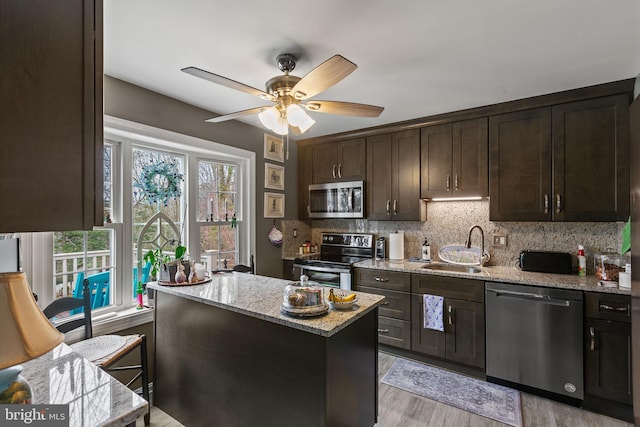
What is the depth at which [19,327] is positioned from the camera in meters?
0.67

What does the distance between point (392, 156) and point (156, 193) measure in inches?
96.9

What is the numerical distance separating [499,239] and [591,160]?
3.34ft

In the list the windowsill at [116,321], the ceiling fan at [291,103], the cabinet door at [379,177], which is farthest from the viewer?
the cabinet door at [379,177]

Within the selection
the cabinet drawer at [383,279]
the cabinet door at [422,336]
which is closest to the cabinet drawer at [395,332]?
the cabinet door at [422,336]

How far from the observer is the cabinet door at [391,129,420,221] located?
3340mm

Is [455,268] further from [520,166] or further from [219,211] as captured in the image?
[219,211]

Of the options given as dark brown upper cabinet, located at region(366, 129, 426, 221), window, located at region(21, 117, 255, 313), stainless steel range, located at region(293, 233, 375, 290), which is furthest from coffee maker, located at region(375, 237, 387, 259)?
window, located at region(21, 117, 255, 313)

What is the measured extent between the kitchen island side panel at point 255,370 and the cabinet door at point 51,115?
4.03 ft

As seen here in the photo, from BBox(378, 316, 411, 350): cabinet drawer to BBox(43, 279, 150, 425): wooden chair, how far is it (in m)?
2.15

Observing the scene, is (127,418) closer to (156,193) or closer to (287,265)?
(156,193)

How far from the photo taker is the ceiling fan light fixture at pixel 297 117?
1.82 metres

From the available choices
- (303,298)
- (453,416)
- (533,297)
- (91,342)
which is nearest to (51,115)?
(303,298)

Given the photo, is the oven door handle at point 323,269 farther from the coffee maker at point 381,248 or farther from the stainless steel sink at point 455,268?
the stainless steel sink at point 455,268

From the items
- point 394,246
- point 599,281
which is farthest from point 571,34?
point 394,246
